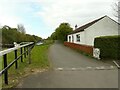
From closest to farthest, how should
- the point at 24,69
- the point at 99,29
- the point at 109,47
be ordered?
the point at 24,69, the point at 109,47, the point at 99,29

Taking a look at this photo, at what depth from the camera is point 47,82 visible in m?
8.00

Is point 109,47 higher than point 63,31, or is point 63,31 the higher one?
point 63,31

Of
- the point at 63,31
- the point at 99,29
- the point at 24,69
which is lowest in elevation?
the point at 24,69

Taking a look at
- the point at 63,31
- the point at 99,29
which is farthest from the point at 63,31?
the point at 99,29

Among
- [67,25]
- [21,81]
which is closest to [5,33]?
[67,25]

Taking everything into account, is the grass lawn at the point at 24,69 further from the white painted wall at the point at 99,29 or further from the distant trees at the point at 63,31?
the distant trees at the point at 63,31

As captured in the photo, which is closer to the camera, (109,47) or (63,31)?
(109,47)

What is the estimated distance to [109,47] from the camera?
16.9 m

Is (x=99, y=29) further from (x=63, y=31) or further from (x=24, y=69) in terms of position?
(x=63, y=31)

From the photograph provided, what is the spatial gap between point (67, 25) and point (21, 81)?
61933 mm

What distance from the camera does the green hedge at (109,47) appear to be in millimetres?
16703

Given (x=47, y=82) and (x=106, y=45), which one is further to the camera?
(x=106, y=45)

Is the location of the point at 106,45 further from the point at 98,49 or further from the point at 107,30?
the point at 107,30

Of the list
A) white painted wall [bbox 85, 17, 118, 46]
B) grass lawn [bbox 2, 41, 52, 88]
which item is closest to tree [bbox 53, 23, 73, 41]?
white painted wall [bbox 85, 17, 118, 46]
